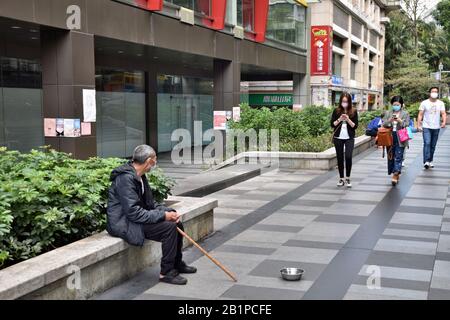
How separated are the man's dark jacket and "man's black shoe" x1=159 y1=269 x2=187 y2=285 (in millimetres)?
402

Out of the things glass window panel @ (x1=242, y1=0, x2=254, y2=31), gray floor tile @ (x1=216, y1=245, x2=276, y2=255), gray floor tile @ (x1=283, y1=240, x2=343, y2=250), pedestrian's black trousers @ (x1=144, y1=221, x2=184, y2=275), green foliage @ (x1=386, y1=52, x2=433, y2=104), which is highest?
glass window panel @ (x1=242, y1=0, x2=254, y2=31)

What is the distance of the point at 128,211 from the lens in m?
5.07

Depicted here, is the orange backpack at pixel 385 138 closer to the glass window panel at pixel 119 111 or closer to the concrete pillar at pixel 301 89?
the glass window panel at pixel 119 111

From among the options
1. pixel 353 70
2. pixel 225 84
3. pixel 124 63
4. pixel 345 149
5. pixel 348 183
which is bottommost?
pixel 348 183

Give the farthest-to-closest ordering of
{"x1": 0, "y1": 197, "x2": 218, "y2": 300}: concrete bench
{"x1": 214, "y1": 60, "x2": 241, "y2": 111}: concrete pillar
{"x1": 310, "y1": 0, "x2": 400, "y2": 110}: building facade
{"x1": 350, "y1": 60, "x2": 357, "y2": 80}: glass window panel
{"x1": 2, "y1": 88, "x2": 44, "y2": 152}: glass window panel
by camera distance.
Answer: {"x1": 350, "y1": 60, "x2": 357, "y2": 80}: glass window panel < {"x1": 310, "y1": 0, "x2": 400, "y2": 110}: building facade < {"x1": 214, "y1": 60, "x2": 241, "y2": 111}: concrete pillar < {"x1": 2, "y1": 88, "x2": 44, "y2": 152}: glass window panel < {"x1": 0, "y1": 197, "x2": 218, "y2": 300}: concrete bench

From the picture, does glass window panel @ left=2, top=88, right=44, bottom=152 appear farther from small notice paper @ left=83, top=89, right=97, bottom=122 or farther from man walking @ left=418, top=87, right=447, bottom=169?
man walking @ left=418, top=87, right=447, bottom=169

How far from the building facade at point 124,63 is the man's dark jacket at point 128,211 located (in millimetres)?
6467

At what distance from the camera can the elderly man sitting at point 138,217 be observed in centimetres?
509

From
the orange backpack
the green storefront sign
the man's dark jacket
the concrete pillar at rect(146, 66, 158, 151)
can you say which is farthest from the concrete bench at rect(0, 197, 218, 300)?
the green storefront sign

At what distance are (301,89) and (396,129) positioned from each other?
64.1ft

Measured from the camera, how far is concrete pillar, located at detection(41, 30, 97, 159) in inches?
463

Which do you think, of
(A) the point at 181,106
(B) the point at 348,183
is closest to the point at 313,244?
(B) the point at 348,183

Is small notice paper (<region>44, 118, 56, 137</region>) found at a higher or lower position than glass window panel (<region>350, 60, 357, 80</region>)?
lower

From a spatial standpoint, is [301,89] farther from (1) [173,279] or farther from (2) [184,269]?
(1) [173,279]
